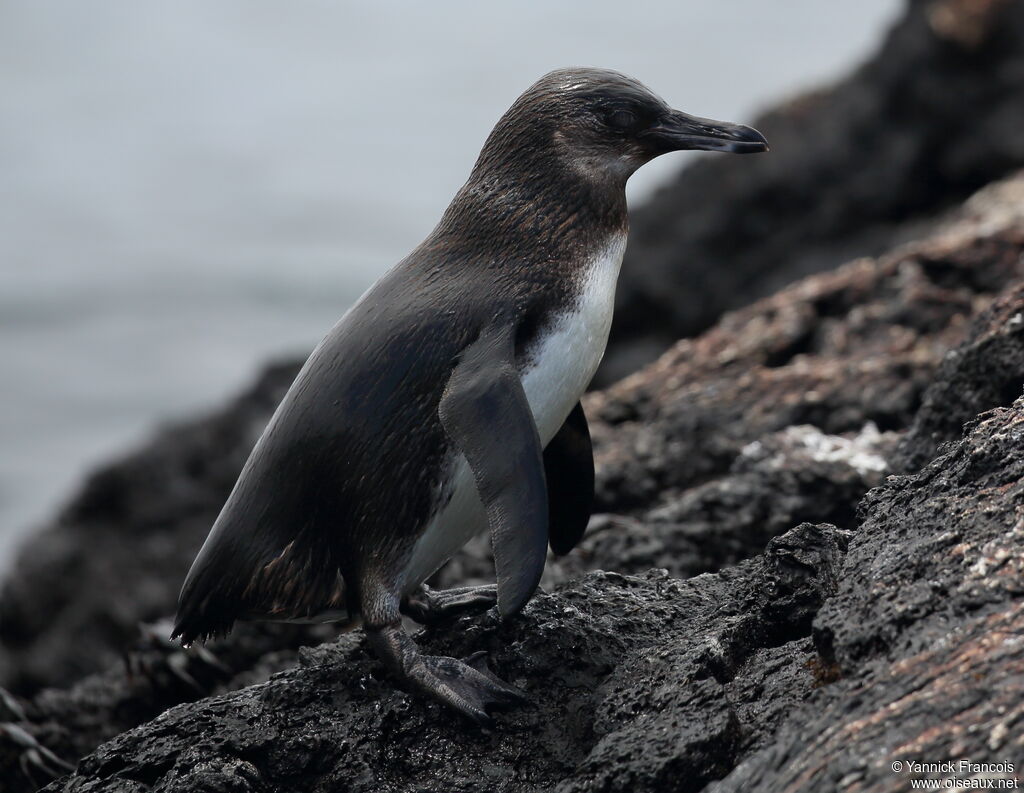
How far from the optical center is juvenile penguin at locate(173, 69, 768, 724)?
10.1ft

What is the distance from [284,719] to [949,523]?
166cm

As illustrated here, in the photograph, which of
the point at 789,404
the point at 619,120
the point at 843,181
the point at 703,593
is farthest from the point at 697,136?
the point at 843,181

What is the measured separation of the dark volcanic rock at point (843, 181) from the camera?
9.53 meters

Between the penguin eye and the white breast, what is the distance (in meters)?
0.40

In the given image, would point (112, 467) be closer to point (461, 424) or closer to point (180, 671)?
point (180, 671)

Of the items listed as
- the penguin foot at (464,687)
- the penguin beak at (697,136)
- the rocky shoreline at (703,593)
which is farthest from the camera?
the penguin beak at (697,136)

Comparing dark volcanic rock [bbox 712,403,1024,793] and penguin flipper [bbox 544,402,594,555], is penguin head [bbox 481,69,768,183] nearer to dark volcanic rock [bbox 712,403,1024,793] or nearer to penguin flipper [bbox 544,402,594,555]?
penguin flipper [bbox 544,402,594,555]

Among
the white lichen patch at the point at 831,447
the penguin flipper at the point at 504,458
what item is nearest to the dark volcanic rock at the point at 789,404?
the white lichen patch at the point at 831,447

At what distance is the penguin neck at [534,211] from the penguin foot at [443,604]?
3.14 feet

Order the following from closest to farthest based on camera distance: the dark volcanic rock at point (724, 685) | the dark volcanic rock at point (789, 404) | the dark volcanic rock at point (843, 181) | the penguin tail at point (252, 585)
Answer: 1. the dark volcanic rock at point (724, 685)
2. the penguin tail at point (252, 585)
3. the dark volcanic rock at point (789, 404)
4. the dark volcanic rock at point (843, 181)

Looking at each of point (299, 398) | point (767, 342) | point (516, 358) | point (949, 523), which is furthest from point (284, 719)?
point (767, 342)

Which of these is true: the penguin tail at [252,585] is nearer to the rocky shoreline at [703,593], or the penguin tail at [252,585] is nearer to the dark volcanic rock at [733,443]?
the rocky shoreline at [703,593]

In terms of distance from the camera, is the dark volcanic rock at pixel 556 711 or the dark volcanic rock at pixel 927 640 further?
the dark volcanic rock at pixel 556 711

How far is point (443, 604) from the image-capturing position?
11.6ft
